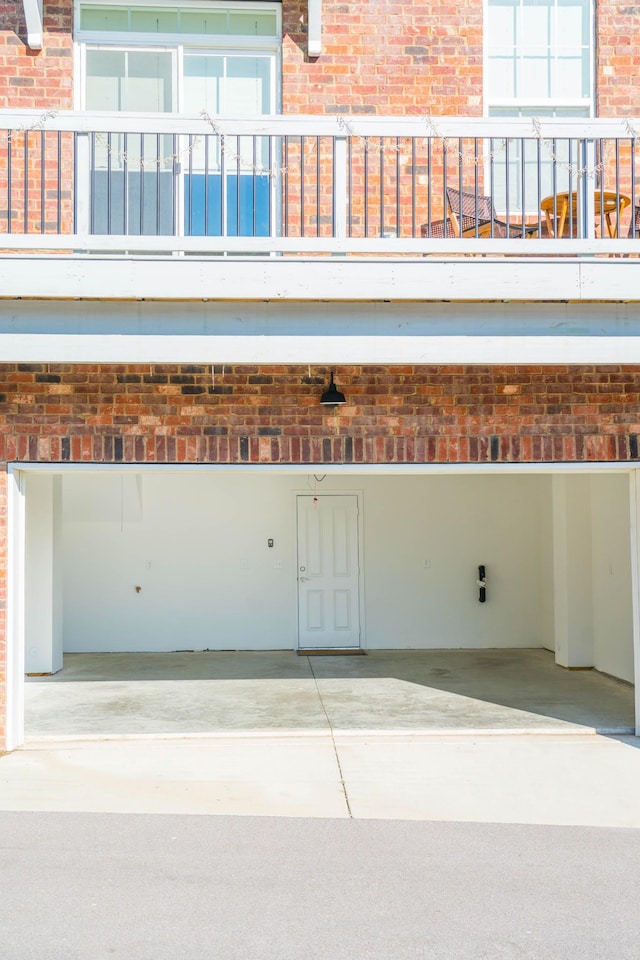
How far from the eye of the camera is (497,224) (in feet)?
24.1

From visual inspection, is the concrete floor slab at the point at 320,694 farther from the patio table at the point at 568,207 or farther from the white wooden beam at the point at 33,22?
the white wooden beam at the point at 33,22

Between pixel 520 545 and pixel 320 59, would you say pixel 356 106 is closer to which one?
pixel 320 59

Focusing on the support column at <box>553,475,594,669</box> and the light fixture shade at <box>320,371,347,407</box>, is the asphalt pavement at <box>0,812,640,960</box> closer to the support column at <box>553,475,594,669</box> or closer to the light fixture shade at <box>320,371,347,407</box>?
the light fixture shade at <box>320,371,347,407</box>

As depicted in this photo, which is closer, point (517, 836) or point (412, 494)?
point (517, 836)

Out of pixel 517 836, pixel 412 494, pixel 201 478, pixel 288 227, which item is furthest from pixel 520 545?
pixel 517 836

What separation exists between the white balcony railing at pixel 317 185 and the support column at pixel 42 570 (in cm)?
392

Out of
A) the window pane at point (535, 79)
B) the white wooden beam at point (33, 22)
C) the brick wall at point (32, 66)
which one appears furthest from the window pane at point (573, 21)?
the white wooden beam at point (33, 22)

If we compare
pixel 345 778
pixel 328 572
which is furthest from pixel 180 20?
pixel 328 572

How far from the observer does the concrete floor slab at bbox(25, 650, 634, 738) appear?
8.91 metres

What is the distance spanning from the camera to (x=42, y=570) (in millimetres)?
11523

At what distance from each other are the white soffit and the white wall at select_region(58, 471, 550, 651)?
6736 millimetres

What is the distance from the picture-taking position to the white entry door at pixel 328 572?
14.0m

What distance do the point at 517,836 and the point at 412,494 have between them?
870 cm

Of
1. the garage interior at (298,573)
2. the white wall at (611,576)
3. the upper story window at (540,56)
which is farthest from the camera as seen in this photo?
the garage interior at (298,573)
